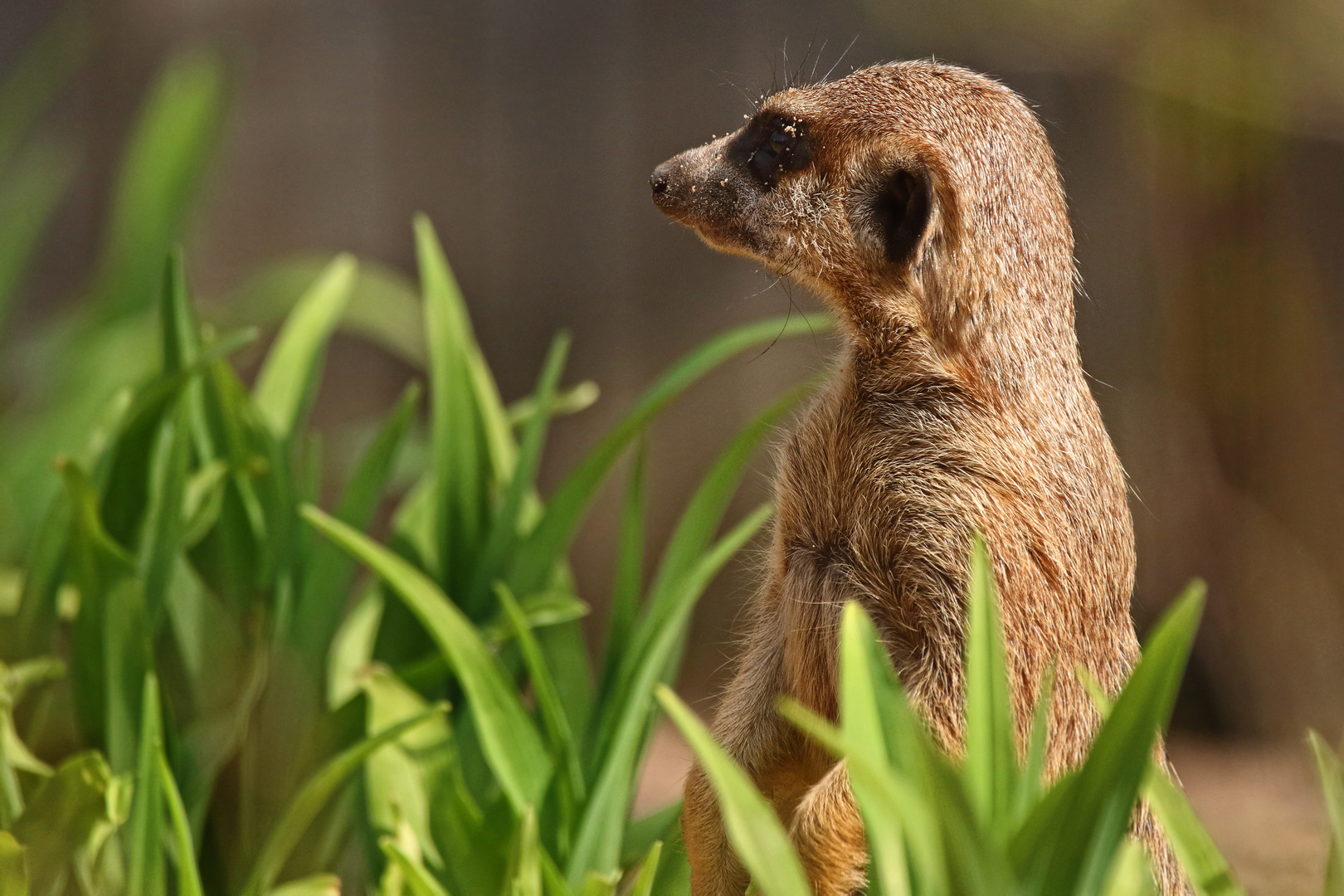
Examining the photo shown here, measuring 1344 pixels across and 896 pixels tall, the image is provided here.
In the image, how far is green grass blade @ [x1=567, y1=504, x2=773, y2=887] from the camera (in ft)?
5.19

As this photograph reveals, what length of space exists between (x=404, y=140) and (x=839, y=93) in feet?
7.35

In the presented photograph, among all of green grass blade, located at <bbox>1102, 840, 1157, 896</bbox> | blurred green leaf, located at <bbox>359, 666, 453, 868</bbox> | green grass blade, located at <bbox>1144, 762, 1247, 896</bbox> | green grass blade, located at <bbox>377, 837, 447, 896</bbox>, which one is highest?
green grass blade, located at <bbox>1102, 840, 1157, 896</bbox>

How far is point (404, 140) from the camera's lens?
3301 mm

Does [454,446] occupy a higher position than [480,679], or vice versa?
[454,446]

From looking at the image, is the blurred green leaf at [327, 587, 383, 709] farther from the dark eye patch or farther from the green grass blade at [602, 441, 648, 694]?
the dark eye patch

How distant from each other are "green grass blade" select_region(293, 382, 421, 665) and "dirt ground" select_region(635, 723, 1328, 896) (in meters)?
1.08

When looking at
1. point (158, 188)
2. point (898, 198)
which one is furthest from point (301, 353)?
point (898, 198)

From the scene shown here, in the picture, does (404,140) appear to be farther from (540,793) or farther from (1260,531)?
(1260,531)

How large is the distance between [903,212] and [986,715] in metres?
0.56

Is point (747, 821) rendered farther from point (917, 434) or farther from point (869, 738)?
point (917, 434)

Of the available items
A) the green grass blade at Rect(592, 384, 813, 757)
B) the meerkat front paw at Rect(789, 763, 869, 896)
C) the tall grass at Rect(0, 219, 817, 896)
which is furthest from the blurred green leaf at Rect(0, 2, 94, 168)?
the meerkat front paw at Rect(789, 763, 869, 896)

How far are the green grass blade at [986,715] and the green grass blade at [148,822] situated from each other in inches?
39.4

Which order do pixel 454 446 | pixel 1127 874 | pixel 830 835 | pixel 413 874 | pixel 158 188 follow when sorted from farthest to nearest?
pixel 158 188 → pixel 454 446 → pixel 413 874 → pixel 830 835 → pixel 1127 874

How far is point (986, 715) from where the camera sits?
0.93 m
